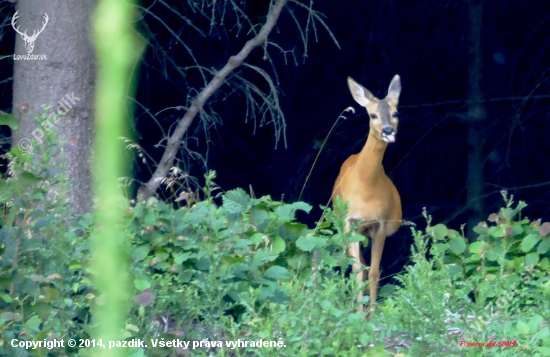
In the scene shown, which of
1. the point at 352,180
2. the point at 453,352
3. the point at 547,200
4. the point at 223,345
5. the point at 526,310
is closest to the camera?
the point at 453,352

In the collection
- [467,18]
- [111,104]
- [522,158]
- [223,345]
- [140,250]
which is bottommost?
[111,104]

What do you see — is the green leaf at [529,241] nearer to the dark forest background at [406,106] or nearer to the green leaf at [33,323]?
the green leaf at [33,323]

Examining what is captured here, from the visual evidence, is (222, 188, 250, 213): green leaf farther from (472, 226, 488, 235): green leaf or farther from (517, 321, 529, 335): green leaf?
(517, 321, 529, 335): green leaf

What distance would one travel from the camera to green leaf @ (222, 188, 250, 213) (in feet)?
13.1

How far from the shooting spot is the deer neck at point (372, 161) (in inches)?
231

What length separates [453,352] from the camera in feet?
8.87

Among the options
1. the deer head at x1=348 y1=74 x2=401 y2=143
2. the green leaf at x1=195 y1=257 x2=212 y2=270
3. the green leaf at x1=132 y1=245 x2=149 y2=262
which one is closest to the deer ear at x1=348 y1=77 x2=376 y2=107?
the deer head at x1=348 y1=74 x2=401 y2=143

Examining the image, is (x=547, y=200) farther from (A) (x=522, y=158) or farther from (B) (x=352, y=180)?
(B) (x=352, y=180)

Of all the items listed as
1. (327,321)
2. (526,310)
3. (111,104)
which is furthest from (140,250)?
(111,104)

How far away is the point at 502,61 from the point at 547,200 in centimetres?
154

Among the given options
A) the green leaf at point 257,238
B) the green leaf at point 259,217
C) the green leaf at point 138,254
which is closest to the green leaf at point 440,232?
the green leaf at point 259,217

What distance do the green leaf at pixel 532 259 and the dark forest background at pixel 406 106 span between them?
342cm

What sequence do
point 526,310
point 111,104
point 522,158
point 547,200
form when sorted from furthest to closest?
point 522,158 → point 547,200 → point 526,310 → point 111,104

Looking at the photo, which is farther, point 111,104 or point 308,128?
point 308,128
